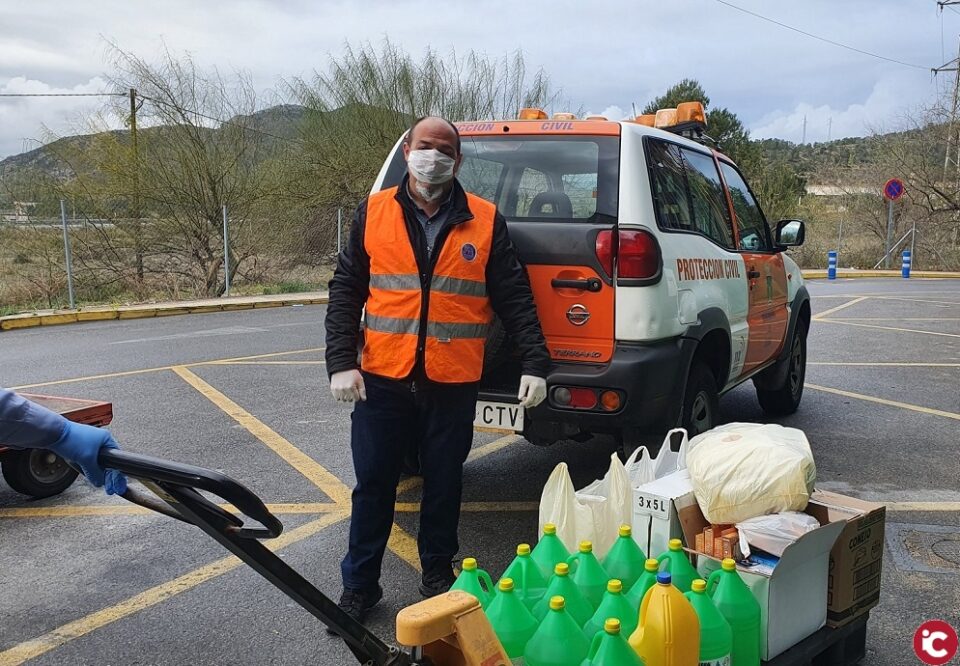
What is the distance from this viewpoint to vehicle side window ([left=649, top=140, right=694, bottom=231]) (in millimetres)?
3934

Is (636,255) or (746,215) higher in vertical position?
(746,215)

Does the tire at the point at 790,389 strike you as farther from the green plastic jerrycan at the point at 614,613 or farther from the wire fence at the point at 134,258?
the wire fence at the point at 134,258

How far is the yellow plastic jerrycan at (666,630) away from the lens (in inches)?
82.7

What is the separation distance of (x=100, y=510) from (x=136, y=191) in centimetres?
1483

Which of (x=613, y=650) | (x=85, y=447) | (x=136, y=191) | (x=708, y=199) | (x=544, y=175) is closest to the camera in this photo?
(x=85, y=447)

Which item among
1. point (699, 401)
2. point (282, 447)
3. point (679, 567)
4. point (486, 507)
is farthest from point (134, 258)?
point (679, 567)

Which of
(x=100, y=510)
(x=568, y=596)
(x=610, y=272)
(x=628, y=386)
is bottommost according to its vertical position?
(x=100, y=510)

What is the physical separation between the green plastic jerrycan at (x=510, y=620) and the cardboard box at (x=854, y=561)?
1143mm

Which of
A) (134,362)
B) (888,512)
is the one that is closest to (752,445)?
(888,512)

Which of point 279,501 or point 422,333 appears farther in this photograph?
point 279,501

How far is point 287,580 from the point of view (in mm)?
1927

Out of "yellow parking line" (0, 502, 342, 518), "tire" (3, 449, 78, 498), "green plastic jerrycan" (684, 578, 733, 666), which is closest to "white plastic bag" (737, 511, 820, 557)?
"green plastic jerrycan" (684, 578, 733, 666)

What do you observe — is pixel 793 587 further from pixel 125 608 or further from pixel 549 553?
pixel 125 608

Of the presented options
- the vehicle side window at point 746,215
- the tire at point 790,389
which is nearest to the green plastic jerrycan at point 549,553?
the vehicle side window at point 746,215
